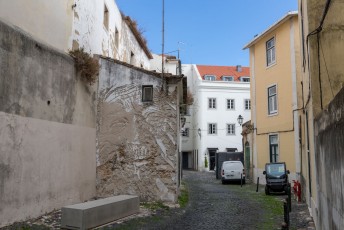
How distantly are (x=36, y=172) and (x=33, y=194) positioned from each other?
540mm

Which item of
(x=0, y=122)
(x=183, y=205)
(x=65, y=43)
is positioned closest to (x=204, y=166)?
(x=183, y=205)

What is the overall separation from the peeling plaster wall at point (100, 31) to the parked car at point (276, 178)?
8824mm

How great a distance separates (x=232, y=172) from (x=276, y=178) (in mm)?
5696

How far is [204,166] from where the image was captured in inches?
1559

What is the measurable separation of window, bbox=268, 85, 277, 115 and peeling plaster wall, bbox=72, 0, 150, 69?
824 centimetres

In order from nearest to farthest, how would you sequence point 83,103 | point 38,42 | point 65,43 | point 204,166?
point 38,42
point 65,43
point 83,103
point 204,166

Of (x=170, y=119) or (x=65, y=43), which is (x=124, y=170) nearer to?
(x=170, y=119)

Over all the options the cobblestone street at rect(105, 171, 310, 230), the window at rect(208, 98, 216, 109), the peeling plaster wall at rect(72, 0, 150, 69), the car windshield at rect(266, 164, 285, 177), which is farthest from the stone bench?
the window at rect(208, 98, 216, 109)

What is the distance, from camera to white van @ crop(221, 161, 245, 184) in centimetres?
2273

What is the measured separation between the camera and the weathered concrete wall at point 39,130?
865 cm

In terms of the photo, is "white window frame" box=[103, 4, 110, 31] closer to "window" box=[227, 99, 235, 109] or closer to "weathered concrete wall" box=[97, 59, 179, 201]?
"weathered concrete wall" box=[97, 59, 179, 201]

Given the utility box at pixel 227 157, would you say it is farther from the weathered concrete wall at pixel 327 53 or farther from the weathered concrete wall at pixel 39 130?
the weathered concrete wall at pixel 327 53

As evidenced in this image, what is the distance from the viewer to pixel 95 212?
9148 mm

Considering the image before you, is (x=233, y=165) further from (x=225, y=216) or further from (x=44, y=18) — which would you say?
(x=44, y=18)
